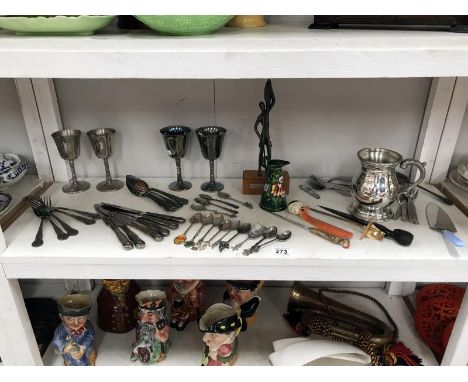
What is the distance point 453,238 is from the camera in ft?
2.48

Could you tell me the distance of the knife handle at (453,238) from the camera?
29.5 inches

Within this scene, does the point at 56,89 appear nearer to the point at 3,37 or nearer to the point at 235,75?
the point at 3,37

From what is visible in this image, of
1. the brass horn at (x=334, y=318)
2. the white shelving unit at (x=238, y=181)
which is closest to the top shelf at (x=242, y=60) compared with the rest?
the white shelving unit at (x=238, y=181)

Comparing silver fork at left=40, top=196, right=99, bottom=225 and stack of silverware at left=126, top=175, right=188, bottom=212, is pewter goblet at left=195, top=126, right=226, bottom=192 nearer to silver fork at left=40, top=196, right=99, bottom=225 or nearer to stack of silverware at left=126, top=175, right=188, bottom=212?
stack of silverware at left=126, top=175, right=188, bottom=212

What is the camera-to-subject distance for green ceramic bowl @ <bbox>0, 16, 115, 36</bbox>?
24.7 inches

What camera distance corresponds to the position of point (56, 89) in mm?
941

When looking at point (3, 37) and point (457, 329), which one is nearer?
point (3, 37)

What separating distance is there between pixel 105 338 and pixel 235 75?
0.81 meters

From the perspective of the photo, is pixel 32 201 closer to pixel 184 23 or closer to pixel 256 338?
pixel 184 23

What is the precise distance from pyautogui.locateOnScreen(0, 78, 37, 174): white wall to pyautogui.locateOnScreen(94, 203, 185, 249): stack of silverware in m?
0.30

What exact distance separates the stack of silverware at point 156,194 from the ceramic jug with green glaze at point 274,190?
0.63ft

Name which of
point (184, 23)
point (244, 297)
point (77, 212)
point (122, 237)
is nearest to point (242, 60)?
point (184, 23)

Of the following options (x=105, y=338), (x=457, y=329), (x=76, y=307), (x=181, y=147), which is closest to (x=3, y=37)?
(x=181, y=147)

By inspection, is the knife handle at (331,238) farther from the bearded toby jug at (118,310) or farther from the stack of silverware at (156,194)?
the bearded toby jug at (118,310)
